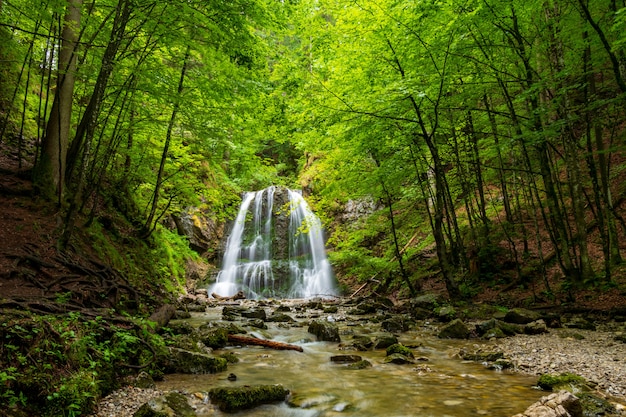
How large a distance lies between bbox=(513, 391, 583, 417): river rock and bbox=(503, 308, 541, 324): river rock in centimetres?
508

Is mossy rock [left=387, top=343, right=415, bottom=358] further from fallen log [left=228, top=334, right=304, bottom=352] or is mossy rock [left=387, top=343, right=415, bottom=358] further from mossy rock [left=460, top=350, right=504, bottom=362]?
fallen log [left=228, top=334, right=304, bottom=352]

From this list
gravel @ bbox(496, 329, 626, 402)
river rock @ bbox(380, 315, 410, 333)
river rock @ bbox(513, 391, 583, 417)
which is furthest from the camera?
river rock @ bbox(380, 315, 410, 333)

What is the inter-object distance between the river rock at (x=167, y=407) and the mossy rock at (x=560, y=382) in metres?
4.01

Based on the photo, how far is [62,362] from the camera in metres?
3.44

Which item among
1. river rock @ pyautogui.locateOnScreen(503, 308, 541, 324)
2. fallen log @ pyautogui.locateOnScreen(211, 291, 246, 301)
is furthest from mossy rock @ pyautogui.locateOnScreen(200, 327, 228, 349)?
fallen log @ pyautogui.locateOnScreen(211, 291, 246, 301)

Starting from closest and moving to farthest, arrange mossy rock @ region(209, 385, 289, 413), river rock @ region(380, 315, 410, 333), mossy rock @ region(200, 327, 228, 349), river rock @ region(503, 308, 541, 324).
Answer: mossy rock @ region(209, 385, 289, 413), mossy rock @ region(200, 327, 228, 349), river rock @ region(503, 308, 541, 324), river rock @ region(380, 315, 410, 333)

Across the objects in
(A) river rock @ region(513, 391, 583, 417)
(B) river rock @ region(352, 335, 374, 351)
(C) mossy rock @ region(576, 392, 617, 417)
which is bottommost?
(B) river rock @ region(352, 335, 374, 351)

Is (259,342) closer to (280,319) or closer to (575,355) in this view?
(280,319)

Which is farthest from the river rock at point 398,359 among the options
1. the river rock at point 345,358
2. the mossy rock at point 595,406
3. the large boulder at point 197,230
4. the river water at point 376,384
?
the large boulder at point 197,230

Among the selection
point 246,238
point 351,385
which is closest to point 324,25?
point 351,385

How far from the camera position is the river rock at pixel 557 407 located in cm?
321

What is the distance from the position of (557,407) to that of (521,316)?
17.8 ft

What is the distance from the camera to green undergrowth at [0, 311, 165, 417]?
115 inches

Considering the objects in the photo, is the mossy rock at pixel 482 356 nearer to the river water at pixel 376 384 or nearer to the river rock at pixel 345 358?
the river water at pixel 376 384
